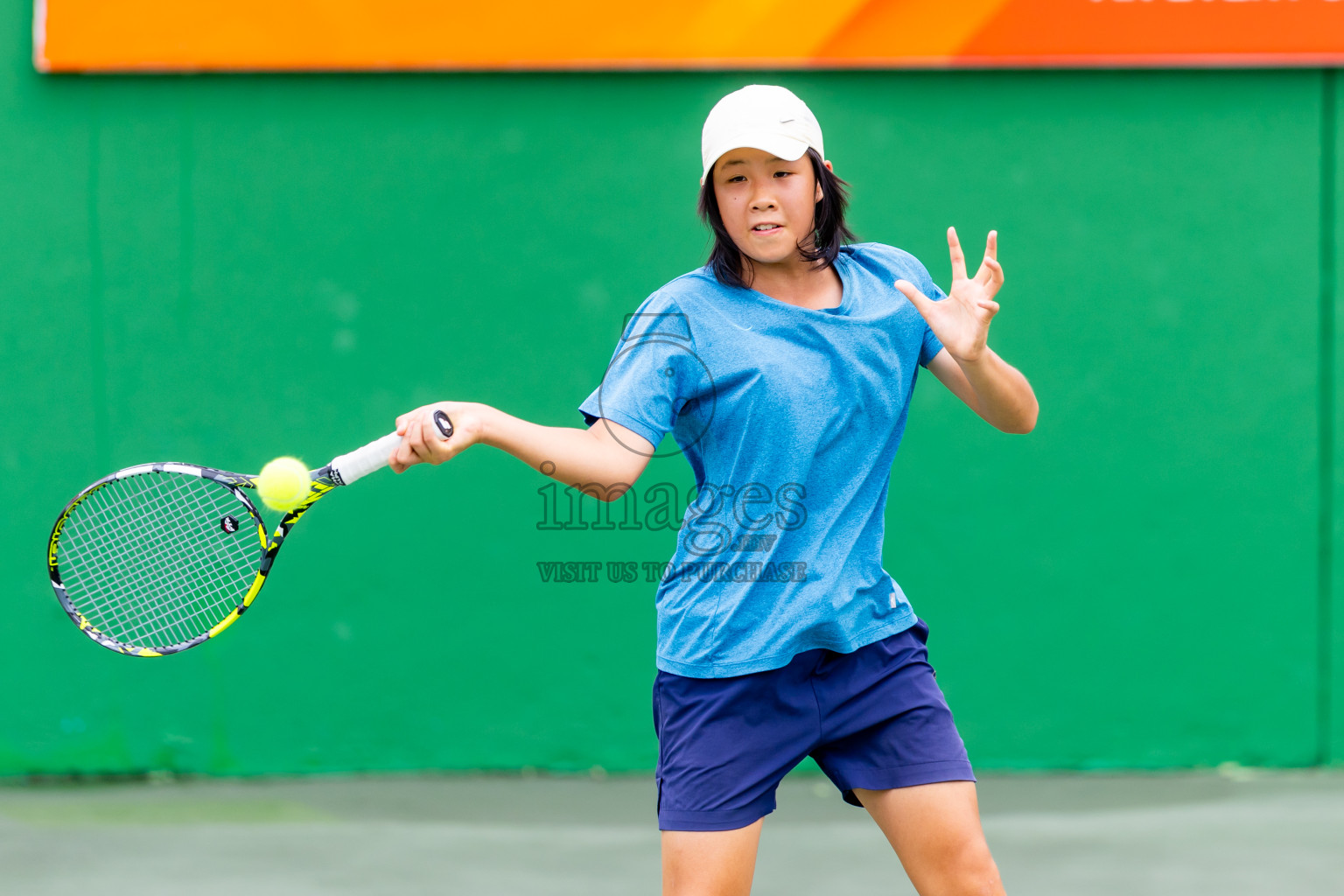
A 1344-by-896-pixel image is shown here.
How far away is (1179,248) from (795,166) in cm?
219

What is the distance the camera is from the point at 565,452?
192cm

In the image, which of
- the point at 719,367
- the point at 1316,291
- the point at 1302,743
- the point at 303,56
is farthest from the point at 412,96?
the point at 1302,743

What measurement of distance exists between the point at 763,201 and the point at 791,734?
2.72 feet

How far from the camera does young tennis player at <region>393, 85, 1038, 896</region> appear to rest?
79.6 inches

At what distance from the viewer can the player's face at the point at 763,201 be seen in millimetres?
2078

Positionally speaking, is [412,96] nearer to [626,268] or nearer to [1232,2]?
[626,268]

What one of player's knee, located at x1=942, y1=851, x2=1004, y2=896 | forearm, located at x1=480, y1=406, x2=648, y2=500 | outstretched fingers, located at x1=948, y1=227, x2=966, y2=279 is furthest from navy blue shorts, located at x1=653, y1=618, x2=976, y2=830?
outstretched fingers, located at x1=948, y1=227, x2=966, y2=279

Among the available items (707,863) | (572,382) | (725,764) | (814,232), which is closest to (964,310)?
(814,232)

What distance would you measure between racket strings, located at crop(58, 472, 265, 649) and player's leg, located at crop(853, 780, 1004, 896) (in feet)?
5.31

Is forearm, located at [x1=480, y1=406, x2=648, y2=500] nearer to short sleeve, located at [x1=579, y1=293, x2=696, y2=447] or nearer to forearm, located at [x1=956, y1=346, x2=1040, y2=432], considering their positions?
short sleeve, located at [x1=579, y1=293, x2=696, y2=447]

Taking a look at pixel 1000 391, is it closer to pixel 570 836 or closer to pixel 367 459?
pixel 367 459

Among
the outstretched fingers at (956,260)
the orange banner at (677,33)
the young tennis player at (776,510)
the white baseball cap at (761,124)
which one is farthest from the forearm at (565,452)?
the orange banner at (677,33)

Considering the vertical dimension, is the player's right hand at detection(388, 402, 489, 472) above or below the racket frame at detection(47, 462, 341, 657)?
above

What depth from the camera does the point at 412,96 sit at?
3.85m
